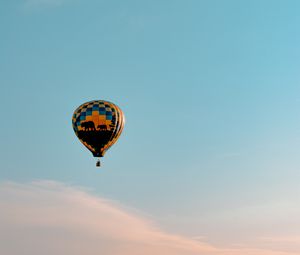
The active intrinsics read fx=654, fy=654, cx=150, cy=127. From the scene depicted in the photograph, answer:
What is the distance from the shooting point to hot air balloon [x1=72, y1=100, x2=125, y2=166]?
11425 centimetres

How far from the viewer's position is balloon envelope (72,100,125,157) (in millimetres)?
114250

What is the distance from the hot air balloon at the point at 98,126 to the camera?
114m

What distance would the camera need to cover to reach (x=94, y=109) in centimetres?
11494

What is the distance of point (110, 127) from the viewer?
11444 centimetres

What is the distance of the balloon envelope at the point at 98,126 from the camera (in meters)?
114

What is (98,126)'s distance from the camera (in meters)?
114

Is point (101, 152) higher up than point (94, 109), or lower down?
lower down

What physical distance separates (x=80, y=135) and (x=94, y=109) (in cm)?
526

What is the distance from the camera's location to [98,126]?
114125mm

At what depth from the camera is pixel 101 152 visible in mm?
114000

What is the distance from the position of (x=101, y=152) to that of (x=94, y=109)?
769cm

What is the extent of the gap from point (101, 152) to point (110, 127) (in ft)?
15.2

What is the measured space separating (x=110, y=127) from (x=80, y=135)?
565 centimetres
